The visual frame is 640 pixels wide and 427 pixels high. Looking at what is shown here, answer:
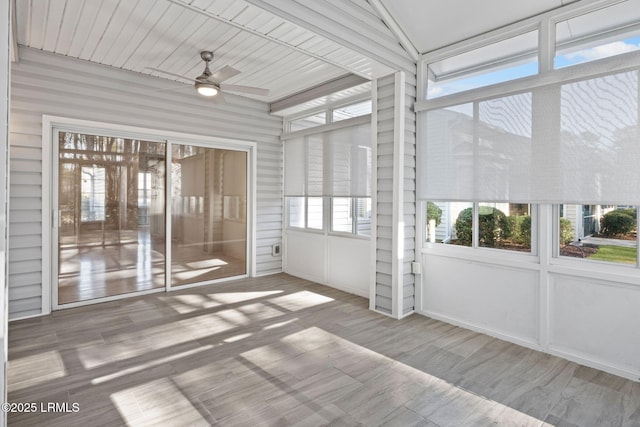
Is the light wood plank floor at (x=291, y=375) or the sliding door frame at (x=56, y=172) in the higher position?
the sliding door frame at (x=56, y=172)

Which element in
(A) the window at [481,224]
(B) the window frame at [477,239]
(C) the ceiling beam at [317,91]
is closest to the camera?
(B) the window frame at [477,239]

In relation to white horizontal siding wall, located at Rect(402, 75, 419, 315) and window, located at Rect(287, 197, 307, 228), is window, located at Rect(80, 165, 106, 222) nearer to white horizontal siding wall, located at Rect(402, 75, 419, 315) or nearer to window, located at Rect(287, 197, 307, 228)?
window, located at Rect(287, 197, 307, 228)

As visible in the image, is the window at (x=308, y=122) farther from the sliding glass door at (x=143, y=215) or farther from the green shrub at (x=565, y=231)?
the green shrub at (x=565, y=231)

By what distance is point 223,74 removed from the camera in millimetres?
3516

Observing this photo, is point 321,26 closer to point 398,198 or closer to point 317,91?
point 398,198

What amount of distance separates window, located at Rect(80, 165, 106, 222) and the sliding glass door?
11mm

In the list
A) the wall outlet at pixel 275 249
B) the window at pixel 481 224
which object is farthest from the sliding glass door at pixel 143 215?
the window at pixel 481 224

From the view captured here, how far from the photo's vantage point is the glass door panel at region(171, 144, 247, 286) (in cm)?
510

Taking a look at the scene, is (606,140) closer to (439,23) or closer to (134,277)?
(439,23)

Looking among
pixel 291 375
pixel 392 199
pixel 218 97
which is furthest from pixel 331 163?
→ pixel 291 375

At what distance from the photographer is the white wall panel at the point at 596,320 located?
2.66 metres

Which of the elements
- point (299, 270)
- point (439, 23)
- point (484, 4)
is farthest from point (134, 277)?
point (484, 4)

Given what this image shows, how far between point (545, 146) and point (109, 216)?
4.99 meters

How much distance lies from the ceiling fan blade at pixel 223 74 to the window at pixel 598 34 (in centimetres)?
292
